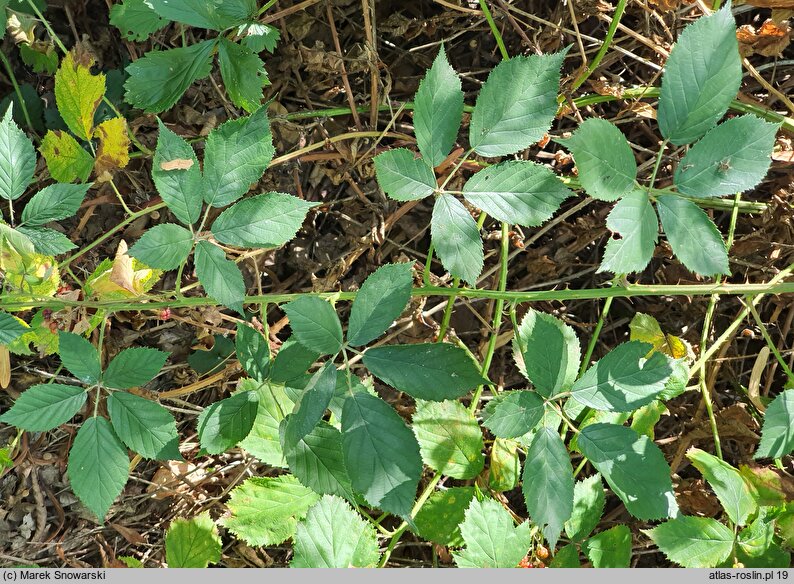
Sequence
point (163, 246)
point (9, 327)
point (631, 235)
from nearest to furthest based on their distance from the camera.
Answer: point (631, 235) < point (163, 246) < point (9, 327)

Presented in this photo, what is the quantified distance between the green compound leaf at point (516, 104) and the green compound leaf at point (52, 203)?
84cm

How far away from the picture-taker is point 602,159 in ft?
Result: 3.50

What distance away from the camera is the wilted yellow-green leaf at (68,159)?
5.22 ft

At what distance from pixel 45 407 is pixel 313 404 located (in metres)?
0.60

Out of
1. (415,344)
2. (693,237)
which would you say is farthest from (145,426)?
(693,237)

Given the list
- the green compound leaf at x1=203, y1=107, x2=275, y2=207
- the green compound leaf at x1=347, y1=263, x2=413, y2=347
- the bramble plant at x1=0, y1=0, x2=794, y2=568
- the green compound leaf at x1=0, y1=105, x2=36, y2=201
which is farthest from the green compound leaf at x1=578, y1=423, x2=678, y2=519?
the green compound leaf at x1=0, y1=105, x2=36, y2=201

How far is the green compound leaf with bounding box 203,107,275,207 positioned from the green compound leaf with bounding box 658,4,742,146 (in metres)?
0.72

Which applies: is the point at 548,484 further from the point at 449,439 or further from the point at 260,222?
the point at 260,222

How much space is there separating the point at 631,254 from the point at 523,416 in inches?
13.8

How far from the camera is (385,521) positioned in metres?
1.81

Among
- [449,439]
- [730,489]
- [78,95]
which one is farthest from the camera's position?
[78,95]

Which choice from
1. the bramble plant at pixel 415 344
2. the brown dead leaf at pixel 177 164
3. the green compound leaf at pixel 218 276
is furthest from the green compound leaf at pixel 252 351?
the brown dead leaf at pixel 177 164

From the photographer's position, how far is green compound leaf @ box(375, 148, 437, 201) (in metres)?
1.13

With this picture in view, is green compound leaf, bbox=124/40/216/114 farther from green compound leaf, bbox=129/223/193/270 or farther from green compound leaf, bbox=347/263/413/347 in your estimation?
green compound leaf, bbox=347/263/413/347
